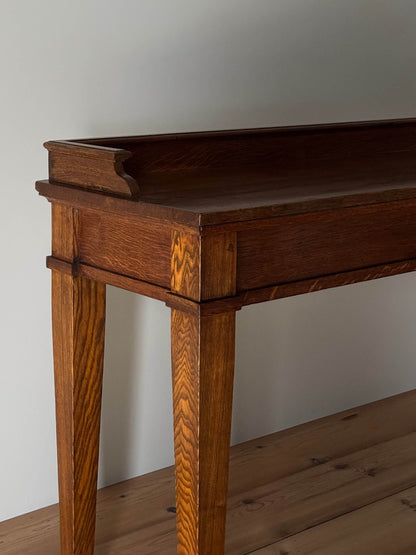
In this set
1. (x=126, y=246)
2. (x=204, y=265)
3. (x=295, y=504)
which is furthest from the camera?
(x=295, y=504)

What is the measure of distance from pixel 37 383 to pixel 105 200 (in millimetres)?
798

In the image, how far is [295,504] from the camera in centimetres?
238

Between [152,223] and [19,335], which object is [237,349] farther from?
[152,223]

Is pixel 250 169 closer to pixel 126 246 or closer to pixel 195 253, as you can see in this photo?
pixel 126 246

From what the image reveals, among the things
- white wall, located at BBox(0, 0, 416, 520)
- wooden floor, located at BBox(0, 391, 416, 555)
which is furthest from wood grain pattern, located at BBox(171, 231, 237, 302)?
wooden floor, located at BBox(0, 391, 416, 555)

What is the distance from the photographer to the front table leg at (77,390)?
1.88 m

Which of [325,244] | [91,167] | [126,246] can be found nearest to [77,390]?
[126,246]

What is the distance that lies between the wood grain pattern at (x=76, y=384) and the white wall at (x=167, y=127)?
32cm

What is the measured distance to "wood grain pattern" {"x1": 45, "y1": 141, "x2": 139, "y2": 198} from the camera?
160 centimetres

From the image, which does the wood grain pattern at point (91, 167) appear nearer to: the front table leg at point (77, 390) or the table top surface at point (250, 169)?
the table top surface at point (250, 169)

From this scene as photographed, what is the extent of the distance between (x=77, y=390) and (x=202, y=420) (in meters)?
0.44

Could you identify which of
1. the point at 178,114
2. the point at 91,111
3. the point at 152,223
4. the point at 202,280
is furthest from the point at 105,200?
the point at 178,114

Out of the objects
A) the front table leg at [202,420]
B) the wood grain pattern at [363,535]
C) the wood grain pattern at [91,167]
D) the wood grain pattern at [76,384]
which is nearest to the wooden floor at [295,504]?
the wood grain pattern at [363,535]

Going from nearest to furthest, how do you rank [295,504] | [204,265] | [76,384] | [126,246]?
[204,265]
[126,246]
[76,384]
[295,504]
